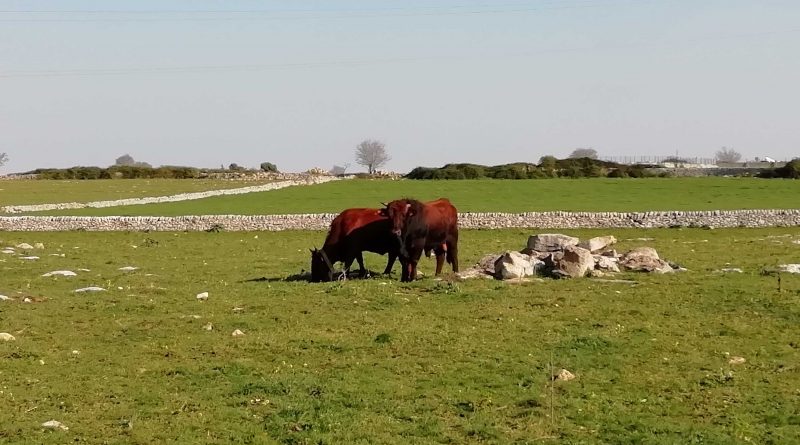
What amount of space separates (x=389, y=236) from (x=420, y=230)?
90 cm

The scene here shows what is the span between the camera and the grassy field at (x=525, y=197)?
2197 inches

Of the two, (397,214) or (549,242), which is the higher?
(397,214)

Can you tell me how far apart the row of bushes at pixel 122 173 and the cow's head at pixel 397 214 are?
10151 cm

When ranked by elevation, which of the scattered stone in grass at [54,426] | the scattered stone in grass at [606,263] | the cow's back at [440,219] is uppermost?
the cow's back at [440,219]

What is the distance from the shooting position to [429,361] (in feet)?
48.4

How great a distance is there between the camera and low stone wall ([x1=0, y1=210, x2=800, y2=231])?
4469cm

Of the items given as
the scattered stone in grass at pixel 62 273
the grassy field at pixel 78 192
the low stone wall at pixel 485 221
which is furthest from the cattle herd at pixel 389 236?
the grassy field at pixel 78 192

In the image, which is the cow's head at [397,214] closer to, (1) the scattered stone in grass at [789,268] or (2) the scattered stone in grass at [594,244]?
(2) the scattered stone in grass at [594,244]

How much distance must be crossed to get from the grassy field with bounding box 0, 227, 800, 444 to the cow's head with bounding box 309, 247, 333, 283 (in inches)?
38.8

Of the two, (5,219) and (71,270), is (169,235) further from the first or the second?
(71,270)

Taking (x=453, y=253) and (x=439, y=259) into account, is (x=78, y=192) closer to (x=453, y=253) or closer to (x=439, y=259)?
(x=453, y=253)

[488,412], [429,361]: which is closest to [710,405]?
[488,412]

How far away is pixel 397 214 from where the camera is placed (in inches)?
938

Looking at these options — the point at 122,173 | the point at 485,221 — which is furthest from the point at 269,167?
the point at 485,221
